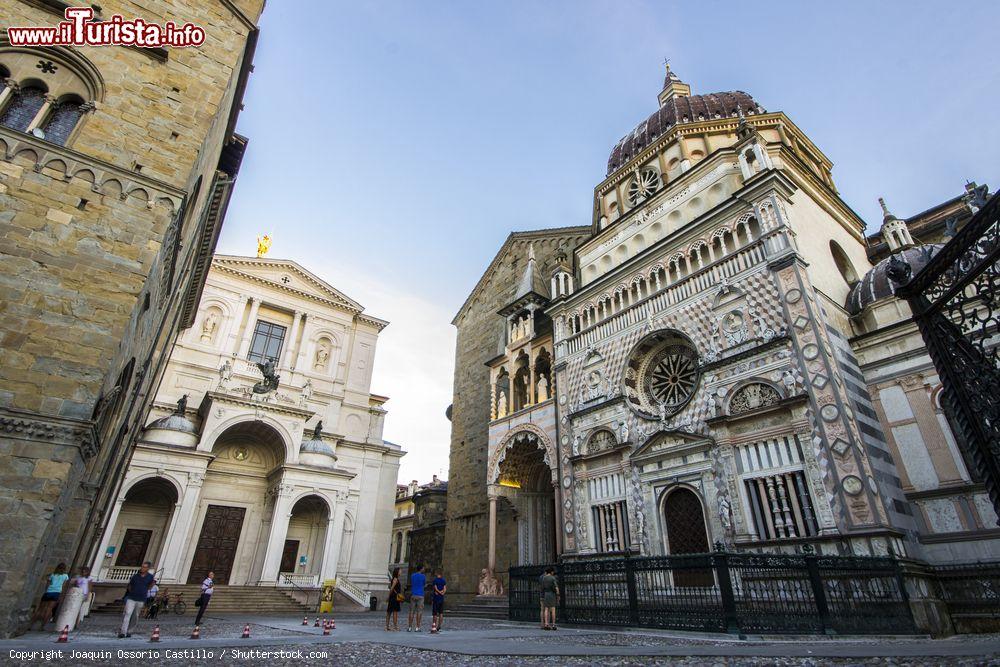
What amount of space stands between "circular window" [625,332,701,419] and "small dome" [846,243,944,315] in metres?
4.91

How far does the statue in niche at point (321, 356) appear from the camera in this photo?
93.9 ft

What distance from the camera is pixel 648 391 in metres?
17.1

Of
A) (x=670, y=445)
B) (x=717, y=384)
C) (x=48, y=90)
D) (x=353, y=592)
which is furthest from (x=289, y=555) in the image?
(x=717, y=384)

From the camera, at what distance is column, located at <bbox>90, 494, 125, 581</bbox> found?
18047 millimetres

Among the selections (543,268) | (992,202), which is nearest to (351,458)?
(543,268)

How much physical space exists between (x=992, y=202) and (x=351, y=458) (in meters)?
26.9

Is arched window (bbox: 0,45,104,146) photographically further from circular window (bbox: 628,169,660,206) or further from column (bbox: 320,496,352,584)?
circular window (bbox: 628,169,660,206)

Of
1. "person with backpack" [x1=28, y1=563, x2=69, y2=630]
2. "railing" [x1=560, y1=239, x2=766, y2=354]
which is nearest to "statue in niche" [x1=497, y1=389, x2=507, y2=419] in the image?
"railing" [x1=560, y1=239, x2=766, y2=354]

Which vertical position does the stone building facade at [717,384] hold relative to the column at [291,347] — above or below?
below

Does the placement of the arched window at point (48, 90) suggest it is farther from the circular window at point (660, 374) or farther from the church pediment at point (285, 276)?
the church pediment at point (285, 276)

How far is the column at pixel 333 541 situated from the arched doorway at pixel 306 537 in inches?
9.7

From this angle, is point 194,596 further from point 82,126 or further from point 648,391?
point 648,391

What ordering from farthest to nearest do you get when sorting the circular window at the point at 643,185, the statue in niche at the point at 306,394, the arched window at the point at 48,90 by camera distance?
the statue in niche at the point at 306,394
the circular window at the point at 643,185
the arched window at the point at 48,90

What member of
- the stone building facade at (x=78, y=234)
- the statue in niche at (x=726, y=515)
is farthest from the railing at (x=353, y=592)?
the statue in niche at (x=726, y=515)
